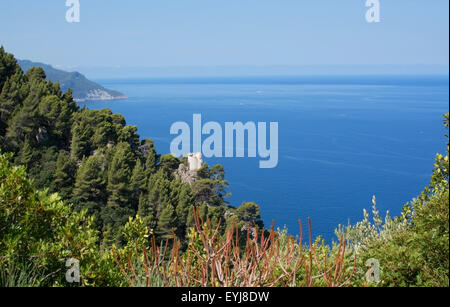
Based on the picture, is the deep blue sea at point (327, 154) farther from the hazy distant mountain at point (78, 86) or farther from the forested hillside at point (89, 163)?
the forested hillside at point (89, 163)

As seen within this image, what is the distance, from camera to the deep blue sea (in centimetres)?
5081

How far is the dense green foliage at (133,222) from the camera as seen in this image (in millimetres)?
4102

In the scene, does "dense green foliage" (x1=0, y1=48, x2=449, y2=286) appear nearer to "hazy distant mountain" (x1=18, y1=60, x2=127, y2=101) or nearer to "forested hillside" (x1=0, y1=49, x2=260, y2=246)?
"forested hillside" (x1=0, y1=49, x2=260, y2=246)

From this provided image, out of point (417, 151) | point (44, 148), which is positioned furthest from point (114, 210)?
point (417, 151)

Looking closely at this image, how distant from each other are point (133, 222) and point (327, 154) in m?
63.6

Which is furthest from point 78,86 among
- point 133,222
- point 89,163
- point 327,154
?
point 133,222

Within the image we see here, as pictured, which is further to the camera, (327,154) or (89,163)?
(327,154)

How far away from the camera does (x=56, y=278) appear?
503cm

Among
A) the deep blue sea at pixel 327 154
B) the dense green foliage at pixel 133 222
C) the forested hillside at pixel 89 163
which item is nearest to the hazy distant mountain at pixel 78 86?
the deep blue sea at pixel 327 154

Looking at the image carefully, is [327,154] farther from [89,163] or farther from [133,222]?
[133,222]

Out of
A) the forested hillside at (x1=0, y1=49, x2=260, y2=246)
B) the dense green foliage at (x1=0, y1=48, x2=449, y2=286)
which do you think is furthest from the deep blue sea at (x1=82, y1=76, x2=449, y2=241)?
the dense green foliage at (x1=0, y1=48, x2=449, y2=286)

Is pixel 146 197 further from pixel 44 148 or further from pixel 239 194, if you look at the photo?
pixel 239 194

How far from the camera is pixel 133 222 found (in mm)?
7910

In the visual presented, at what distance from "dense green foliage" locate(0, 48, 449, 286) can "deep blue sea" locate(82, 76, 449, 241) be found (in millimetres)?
9909
